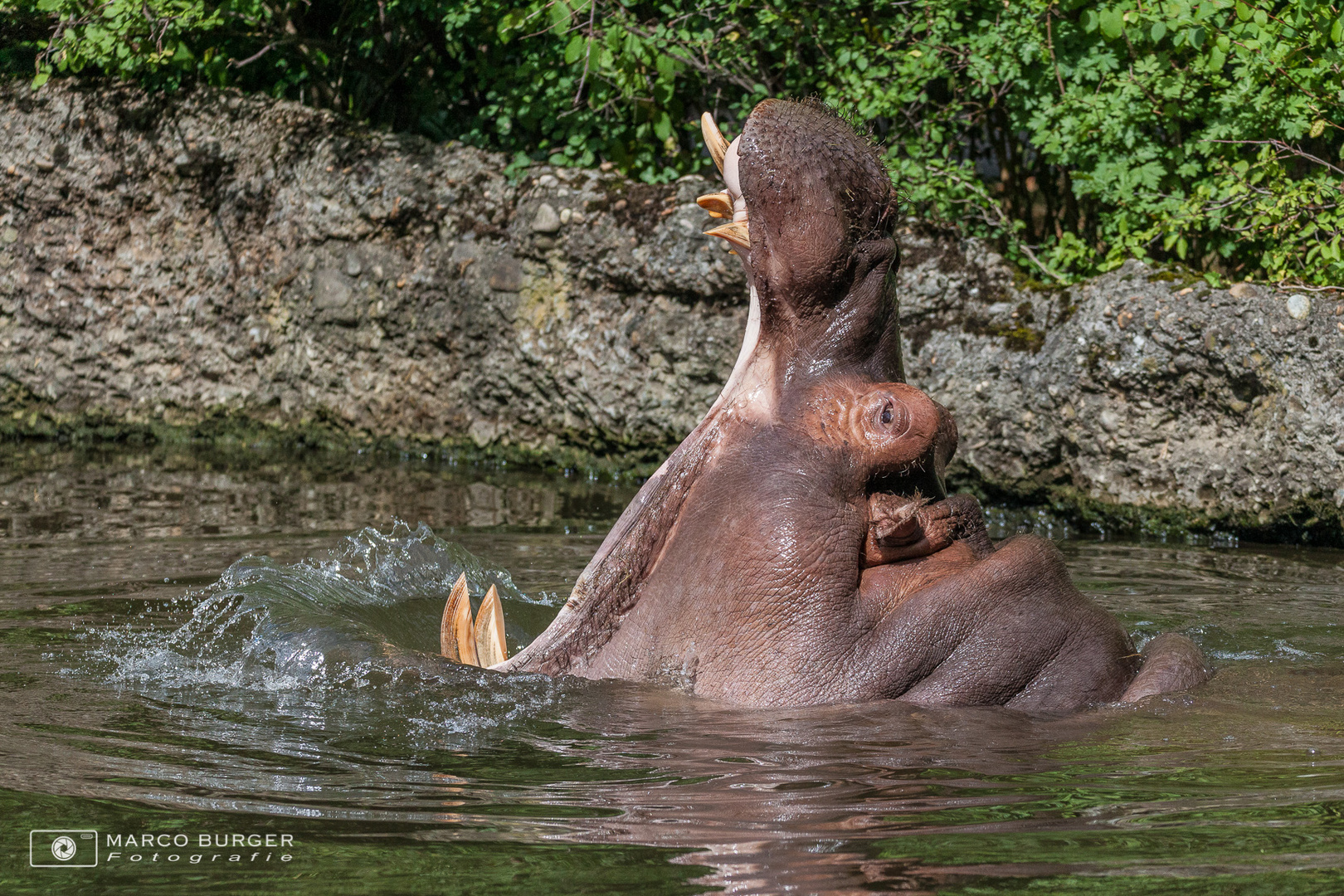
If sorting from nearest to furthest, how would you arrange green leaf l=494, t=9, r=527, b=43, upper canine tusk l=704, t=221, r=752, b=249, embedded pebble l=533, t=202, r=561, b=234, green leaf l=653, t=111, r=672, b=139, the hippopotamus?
the hippopotamus → upper canine tusk l=704, t=221, r=752, b=249 → green leaf l=494, t=9, r=527, b=43 → embedded pebble l=533, t=202, r=561, b=234 → green leaf l=653, t=111, r=672, b=139

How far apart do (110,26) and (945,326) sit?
5.70 metres

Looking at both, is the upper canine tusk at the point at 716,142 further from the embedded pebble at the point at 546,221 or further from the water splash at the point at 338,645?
the embedded pebble at the point at 546,221

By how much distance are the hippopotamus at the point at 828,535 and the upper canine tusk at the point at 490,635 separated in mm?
267

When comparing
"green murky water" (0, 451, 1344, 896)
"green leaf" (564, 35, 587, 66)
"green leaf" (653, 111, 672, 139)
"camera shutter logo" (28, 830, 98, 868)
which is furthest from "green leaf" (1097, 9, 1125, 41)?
"camera shutter logo" (28, 830, 98, 868)

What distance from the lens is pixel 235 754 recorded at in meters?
3.09

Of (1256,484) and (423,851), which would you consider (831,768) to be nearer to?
(423,851)

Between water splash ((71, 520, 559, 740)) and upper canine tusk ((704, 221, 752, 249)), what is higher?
upper canine tusk ((704, 221, 752, 249))

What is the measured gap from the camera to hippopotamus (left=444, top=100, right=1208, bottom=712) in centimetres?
320

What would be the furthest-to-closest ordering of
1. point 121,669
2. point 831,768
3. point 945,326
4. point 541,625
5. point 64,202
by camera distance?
1. point 64,202
2. point 945,326
3. point 541,625
4. point 121,669
5. point 831,768

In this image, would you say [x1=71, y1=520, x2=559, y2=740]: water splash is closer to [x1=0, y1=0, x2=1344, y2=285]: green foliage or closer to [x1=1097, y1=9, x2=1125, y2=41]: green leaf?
[x1=0, y1=0, x2=1344, y2=285]: green foliage

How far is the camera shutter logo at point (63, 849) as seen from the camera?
2334 millimetres

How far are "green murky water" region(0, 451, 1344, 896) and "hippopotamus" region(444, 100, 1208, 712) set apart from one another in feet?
0.32

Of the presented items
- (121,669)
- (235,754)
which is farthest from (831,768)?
(121,669)

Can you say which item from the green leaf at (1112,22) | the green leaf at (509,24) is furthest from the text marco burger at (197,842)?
the green leaf at (509,24)
